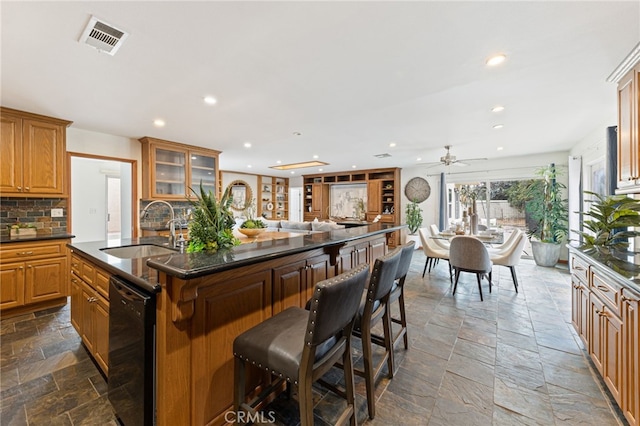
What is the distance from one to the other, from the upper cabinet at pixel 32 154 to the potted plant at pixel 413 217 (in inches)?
288

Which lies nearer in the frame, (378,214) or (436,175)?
(436,175)

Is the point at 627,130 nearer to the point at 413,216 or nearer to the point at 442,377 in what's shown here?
the point at 442,377

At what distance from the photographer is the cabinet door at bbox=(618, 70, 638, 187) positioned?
201 centimetres

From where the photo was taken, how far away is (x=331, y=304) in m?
1.10

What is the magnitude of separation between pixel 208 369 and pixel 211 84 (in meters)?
2.35

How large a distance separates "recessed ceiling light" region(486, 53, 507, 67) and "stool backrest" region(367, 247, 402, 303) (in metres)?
1.72

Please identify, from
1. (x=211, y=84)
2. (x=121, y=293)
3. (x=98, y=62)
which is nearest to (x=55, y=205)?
(x=98, y=62)

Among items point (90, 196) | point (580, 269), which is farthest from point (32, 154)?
point (580, 269)

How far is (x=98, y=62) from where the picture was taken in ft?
6.66

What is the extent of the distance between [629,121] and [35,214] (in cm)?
661

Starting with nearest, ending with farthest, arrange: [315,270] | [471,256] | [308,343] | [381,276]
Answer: [308,343]
[381,276]
[315,270]
[471,256]

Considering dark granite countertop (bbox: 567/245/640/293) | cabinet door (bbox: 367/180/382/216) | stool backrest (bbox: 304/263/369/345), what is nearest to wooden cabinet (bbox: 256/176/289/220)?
cabinet door (bbox: 367/180/382/216)

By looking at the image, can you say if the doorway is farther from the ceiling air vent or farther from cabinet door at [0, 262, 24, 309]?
the ceiling air vent

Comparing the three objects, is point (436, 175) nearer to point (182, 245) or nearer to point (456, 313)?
point (456, 313)
